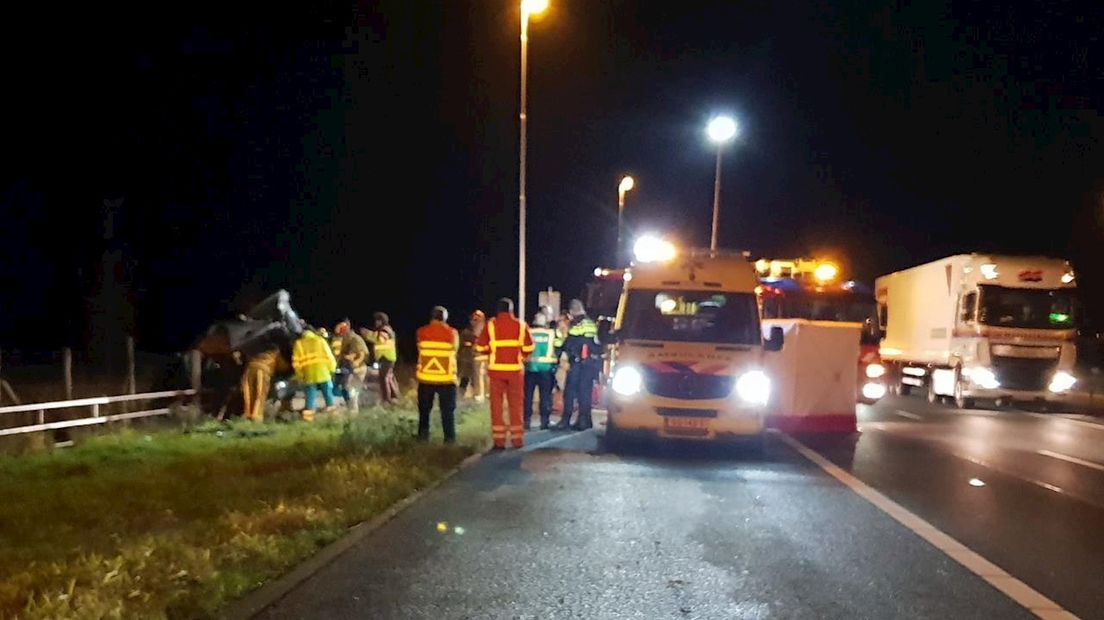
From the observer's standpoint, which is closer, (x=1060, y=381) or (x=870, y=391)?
(x=870, y=391)

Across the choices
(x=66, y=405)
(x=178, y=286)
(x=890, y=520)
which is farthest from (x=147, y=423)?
(x=178, y=286)

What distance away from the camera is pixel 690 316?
49.4 feet

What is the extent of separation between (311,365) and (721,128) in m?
17.1

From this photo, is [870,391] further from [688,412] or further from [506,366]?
[506,366]

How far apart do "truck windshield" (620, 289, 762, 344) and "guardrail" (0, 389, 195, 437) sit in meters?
6.65

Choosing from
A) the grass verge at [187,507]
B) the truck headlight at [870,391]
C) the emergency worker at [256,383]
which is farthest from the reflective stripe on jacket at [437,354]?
the truck headlight at [870,391]

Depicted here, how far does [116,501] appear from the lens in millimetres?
9742

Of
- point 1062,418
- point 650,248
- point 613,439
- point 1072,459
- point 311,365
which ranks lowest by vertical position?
point 1062,418

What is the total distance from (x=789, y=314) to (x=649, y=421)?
1090cm

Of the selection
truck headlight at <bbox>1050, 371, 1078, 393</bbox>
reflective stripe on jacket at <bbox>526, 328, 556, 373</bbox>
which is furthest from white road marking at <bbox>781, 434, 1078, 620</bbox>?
truck headlight at <bbox>1050, 371, 1078, 393</bbox>

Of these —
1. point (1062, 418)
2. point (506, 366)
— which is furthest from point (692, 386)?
Answer: point (1062, 418)

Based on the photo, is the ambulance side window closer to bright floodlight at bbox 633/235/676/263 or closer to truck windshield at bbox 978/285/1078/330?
truck windshield at bbox 978/285/1078/330

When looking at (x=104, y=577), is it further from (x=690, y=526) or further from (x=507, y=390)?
(x=507, y=390)

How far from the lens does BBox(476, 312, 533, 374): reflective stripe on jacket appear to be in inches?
548
